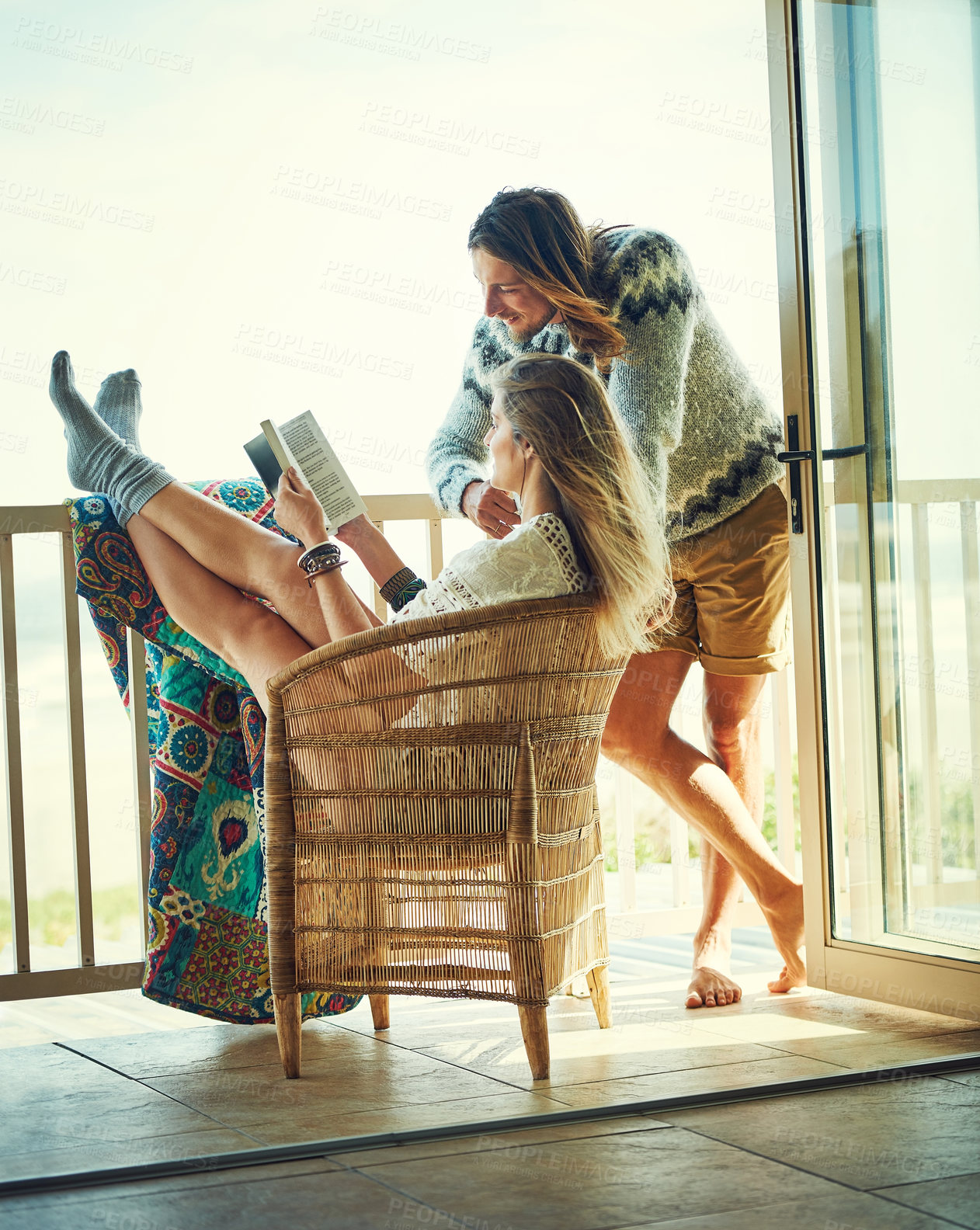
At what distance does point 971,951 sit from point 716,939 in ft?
1.66

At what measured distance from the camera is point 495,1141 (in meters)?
1.49

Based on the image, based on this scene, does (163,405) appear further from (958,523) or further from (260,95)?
(958,523)

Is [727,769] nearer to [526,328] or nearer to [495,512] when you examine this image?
[495,512]

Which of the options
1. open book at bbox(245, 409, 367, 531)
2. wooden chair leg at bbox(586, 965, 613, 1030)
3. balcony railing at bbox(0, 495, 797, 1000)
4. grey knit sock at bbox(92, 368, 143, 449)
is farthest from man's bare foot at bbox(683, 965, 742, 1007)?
grey knit sock at bbox(92, 368, 143, 449)

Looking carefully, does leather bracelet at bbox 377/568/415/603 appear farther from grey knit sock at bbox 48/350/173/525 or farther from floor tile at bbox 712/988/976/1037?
floor tile at bbox 712/988/976/1037

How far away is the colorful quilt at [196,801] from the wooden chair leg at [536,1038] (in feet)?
1.60

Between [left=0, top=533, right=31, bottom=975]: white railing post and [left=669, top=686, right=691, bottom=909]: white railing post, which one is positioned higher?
[left=0, top=533, right=31, bottom=975]: white railing post

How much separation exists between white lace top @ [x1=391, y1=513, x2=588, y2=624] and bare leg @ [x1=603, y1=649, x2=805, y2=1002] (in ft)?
2.58

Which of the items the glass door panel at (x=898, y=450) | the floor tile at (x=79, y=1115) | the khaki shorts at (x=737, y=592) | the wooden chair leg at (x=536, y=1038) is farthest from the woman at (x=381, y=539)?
the floor tile at (x=79, y=1115)

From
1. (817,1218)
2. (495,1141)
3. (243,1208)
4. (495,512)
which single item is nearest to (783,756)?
(495,512)

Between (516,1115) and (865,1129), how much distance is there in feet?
1.40

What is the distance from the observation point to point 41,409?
10703 mm

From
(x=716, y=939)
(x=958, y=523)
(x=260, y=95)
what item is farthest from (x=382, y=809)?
(x=260, y=95)

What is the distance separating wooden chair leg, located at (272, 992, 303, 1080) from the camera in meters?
1.81
